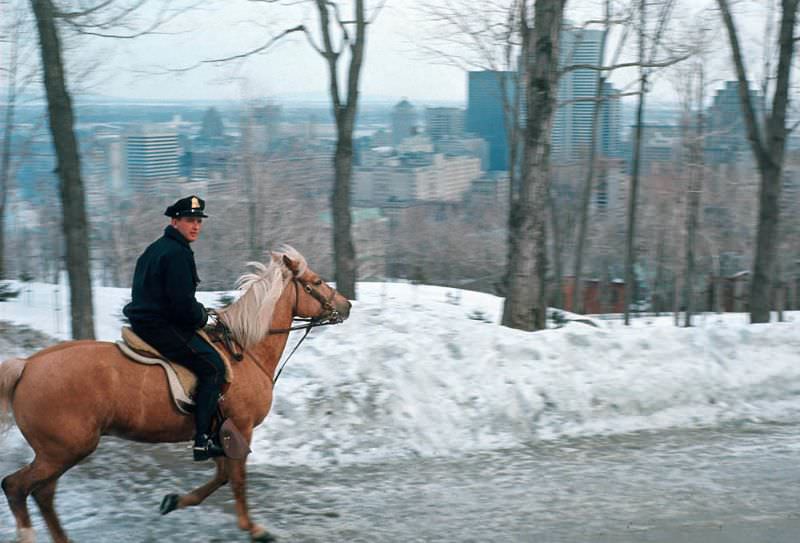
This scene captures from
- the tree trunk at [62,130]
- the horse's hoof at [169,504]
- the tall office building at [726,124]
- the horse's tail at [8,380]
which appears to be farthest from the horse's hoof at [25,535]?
the tall office building at [726,124]

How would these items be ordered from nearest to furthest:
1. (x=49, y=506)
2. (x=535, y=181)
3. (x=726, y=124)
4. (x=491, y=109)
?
(x=49, y=506) → (x=535, y=181) → (x=726, y=124) → (x=491, y=109)

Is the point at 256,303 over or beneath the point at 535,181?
beneath

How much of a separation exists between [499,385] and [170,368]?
4891 millimetres

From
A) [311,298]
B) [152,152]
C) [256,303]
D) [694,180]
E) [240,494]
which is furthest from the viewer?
[152,152]

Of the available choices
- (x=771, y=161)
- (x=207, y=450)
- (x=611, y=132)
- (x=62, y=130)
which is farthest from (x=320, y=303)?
(x=611, y=132)

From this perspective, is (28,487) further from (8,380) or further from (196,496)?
(196,496)

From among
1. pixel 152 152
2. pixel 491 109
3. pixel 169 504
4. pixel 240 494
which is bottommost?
pixel 169 504

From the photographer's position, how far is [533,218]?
1365 centimetres

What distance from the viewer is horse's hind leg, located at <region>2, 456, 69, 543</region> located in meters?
6.74

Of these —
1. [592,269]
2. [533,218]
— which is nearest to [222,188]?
[592,269]

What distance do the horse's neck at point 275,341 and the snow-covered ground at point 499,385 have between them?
201 centimetres

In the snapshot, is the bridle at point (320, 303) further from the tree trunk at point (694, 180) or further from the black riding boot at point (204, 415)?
the tree trunk at point (694, 180)

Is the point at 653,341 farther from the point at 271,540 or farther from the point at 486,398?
the point at 271,540

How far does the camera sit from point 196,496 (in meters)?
7.78
